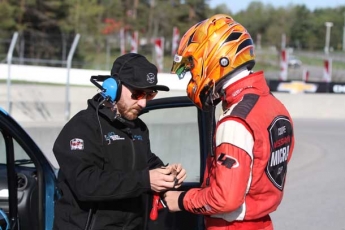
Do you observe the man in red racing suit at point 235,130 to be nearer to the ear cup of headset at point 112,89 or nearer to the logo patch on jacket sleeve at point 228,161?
the logo patch on jacket sleeve at point 228,161

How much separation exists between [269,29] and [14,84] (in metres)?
64.0

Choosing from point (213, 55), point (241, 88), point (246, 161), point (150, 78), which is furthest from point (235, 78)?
point (150, 78)

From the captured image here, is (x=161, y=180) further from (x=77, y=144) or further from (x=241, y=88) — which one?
(x=241, y=88)

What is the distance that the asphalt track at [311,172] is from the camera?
7.00 meters

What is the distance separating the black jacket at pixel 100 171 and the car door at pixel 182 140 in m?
0.72

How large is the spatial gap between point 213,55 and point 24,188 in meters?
1.87

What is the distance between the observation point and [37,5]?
4159 centimetres

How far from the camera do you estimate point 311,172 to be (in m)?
9.67

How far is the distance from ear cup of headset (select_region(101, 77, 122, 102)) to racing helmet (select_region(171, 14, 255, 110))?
0.43 meters

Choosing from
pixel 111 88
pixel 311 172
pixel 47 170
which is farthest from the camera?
pixel 311 172

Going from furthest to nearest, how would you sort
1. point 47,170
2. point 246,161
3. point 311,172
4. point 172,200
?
1. point 311,172
2. point 47,170
3. point 172,200
4. point 246,161

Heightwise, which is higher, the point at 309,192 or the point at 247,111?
the point at 247,111

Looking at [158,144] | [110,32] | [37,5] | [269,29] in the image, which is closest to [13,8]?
[37,5]

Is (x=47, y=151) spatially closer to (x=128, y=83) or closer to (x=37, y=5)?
(x=128, y=83)
